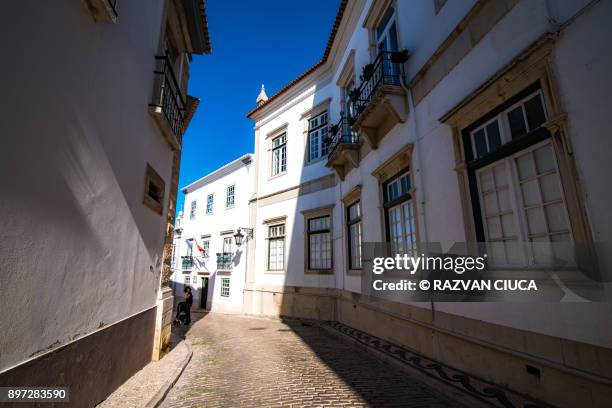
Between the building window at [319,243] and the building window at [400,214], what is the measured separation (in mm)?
4165

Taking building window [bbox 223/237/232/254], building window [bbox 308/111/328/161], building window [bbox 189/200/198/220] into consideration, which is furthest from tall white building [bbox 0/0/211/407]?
building window [bbox 189/200/198/220]

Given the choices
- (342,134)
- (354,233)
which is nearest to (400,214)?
(354,233)

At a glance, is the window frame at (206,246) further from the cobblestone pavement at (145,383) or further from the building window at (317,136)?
the cobblestone pavement at (145,383)

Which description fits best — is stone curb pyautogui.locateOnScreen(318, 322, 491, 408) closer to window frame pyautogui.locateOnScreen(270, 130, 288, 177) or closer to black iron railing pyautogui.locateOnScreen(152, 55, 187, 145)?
black iron railing pyautogui.locateOnScreen(152, 55, 187, 145)

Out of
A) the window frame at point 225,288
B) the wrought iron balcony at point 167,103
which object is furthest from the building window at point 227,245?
the wrought iron balcony at point 167,103

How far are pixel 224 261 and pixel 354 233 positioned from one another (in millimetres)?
9548

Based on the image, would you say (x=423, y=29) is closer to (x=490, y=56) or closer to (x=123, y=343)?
(x=490, y=56)

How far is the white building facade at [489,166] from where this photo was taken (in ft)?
10.3

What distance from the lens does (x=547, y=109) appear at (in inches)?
141

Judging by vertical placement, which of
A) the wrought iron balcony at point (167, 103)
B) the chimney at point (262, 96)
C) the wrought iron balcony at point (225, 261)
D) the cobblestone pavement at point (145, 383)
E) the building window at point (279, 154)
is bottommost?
the cobblestone pavement at point (145, 383)

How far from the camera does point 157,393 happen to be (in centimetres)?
443

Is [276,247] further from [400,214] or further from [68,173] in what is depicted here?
[68,173]

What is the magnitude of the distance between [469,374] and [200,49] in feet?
31.7

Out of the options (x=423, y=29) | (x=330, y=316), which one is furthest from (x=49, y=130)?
(x=330, y=316)
